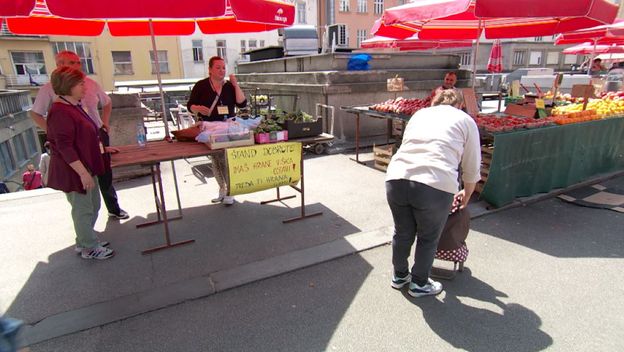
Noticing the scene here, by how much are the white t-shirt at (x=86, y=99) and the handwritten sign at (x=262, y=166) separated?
1.78m

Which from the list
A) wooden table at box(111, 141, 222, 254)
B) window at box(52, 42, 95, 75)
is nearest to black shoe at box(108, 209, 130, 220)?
wooden table at box(111, 141, 222, 254)

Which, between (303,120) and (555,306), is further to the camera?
(303,120)

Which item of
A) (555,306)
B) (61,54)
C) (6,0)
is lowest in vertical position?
(555,306)

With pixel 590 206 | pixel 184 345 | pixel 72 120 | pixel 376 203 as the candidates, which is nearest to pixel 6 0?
pixel 72 120

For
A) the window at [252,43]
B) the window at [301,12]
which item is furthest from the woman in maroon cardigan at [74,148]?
the window at [301,12]

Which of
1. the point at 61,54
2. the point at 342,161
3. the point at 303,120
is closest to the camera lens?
the point at 61,54

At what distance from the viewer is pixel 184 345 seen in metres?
2.63

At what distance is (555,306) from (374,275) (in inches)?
59.1

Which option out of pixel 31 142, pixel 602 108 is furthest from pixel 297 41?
pixel 31 142

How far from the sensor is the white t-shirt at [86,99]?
3.77 m

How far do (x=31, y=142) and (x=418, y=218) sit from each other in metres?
26.9

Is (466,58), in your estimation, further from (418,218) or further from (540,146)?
(418,218)

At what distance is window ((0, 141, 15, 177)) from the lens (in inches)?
656

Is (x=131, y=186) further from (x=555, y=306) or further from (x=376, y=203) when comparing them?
(x=555, y=306)
